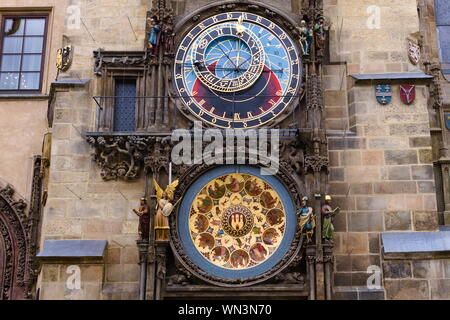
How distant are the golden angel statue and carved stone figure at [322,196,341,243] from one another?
8.57 feet

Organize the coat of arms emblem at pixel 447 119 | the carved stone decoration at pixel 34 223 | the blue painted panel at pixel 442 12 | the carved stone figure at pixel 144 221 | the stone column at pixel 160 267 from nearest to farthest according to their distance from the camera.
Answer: the stone column at pixel 160 267
the carved stone figure at pixel 144 221
the carved stone decoration at pixel 34 223
the coat of arms emblem at pixel 447 119
the blue painted panel at pixel 442 12

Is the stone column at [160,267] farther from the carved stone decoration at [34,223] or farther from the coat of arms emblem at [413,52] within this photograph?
the coat of arms emblem at [413,52]

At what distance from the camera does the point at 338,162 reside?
15625 millimetres

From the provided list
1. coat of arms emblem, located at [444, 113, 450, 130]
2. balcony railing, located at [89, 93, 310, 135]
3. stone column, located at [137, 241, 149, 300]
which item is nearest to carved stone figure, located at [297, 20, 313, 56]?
balcony railing, located at [89, 93, 310, 135]

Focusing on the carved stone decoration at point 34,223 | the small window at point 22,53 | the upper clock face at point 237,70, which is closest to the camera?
the upper clock face at point 237,70

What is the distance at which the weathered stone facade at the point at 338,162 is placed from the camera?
14.9 meters

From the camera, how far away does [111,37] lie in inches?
650

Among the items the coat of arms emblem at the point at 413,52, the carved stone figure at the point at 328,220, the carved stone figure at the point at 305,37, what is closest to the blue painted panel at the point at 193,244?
the carved stone figure at the point at 328,220

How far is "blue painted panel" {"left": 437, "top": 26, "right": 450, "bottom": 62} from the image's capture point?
59.7 feet

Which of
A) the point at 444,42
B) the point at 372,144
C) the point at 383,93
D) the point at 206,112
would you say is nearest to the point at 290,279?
the point at 372,144

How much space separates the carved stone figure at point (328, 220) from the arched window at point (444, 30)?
16.1ft

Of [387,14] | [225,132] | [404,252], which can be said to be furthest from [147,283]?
[387,14]

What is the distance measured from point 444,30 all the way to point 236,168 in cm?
618

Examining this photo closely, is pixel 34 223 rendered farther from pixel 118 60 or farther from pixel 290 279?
pixel 290 279
